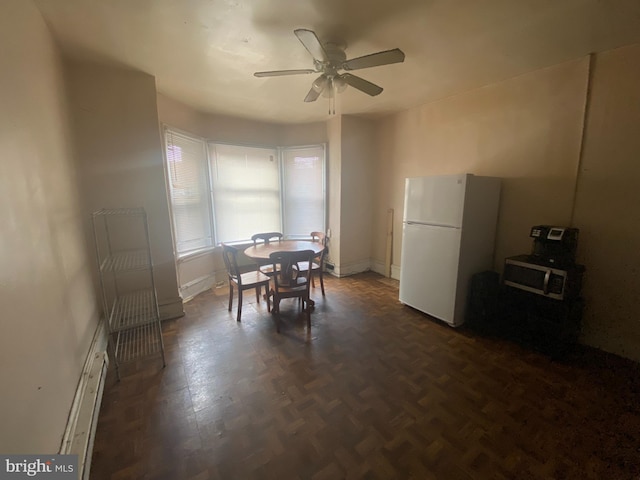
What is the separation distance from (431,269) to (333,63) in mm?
2176

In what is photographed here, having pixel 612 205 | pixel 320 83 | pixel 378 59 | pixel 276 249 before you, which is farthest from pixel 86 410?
A: pixel 612 205

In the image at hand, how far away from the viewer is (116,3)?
155 centimetres

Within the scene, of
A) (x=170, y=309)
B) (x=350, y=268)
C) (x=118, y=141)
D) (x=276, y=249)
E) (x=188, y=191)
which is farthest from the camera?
(x=350, y=268)

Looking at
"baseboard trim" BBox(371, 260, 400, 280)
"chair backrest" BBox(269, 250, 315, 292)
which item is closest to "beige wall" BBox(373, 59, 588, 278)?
"baseboard trim" BBox(371, 260, 400, 280)

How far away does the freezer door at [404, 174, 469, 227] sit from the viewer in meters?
2.45

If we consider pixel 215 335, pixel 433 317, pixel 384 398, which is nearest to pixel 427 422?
pixel 384 398

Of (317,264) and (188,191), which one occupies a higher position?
(188,191)

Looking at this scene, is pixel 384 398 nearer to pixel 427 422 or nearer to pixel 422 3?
pixel 427 422

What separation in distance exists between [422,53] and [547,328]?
2.58 meters

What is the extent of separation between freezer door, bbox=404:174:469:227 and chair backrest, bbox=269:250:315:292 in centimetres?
127

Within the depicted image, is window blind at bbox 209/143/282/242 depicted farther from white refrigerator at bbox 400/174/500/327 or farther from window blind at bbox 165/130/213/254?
white refrigerator at bbox 400/174/500/327

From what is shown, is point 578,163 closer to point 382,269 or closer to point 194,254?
point 382,269

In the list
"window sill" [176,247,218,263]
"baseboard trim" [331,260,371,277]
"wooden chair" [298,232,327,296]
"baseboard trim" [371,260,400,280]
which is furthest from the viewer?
"baseboard trim" [331,260,371,277]

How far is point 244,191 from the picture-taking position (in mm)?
4152
